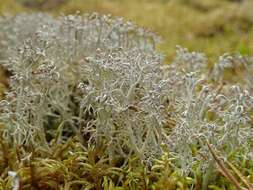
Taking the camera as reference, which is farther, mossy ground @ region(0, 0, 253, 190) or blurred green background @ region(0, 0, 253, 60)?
blurred green background @ region(0, 0, 253, 60)

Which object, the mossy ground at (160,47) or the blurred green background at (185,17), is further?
the blurred green background at (185,17)

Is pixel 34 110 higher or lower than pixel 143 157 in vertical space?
higher

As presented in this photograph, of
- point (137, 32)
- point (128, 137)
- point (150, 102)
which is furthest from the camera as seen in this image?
point (137, 32)

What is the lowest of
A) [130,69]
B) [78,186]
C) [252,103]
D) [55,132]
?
[78,186]

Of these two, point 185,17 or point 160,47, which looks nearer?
point 160,47

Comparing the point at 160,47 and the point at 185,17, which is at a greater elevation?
the point at 185,17

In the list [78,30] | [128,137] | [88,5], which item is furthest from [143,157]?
[88,5]

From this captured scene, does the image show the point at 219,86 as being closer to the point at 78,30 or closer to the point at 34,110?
the point at 78,30

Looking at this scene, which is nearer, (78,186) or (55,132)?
(78,186)
